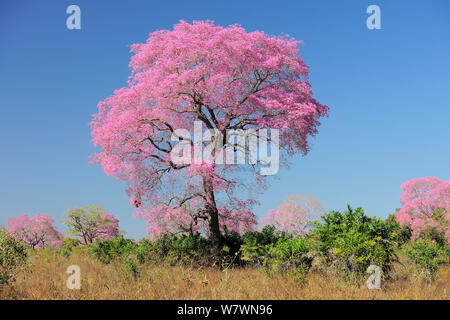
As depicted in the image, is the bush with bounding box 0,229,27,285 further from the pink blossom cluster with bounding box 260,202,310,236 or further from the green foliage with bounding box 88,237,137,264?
the pink blossom cluster with bounding box 260,202,310,236

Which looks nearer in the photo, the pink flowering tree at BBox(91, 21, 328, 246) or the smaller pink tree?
the pink flowering tree at BBox(91, 21, 328, 246)

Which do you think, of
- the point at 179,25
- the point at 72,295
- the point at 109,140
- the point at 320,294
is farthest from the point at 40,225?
the point at 320,294

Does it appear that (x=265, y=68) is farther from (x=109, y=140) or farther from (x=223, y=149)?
(x=109, y=140)

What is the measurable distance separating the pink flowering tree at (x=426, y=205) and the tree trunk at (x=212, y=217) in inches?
531

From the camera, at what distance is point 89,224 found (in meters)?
32.2

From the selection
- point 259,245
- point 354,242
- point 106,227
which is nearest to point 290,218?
point 259,245

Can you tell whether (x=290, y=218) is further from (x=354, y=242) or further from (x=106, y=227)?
(x=106, y=227)

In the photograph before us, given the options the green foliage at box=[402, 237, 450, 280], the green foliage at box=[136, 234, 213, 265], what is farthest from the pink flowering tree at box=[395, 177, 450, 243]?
the green foliage at box=[136, 234, 213, 265]

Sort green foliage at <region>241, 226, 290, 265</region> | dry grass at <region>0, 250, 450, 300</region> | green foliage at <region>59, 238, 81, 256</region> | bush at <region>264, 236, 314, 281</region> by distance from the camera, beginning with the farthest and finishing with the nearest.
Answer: green foliage at <region>59, 238, 81, 256</region> < green foliage at <region>241, 226, 290, 265</region> < bush at <region>264, 236, 314, 281</region> < dry grass at <region>0, 250, 450, 300</region>

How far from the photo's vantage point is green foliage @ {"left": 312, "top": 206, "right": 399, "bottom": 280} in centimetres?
777

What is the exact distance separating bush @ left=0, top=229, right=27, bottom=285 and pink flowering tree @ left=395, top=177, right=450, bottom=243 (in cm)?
1973

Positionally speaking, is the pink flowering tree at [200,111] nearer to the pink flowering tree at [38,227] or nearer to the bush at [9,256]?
the bush at [9,256]

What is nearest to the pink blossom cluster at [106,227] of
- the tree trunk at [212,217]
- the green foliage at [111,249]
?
the green foliage at [111,249]

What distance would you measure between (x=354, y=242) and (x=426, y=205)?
16955 millimetres
